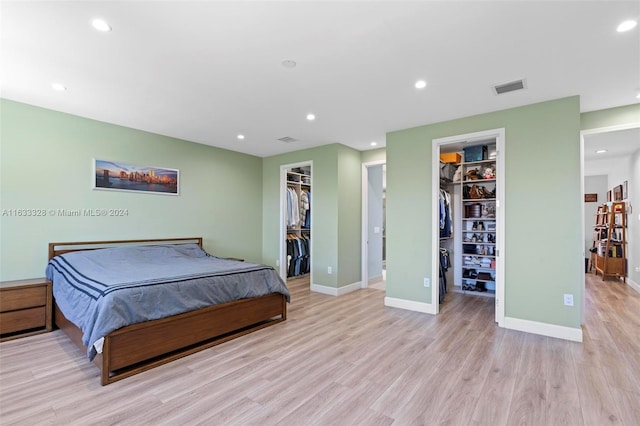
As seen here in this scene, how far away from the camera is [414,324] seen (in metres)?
3.70

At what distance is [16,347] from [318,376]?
9.64ft

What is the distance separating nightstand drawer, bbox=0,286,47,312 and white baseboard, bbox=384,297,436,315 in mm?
4166

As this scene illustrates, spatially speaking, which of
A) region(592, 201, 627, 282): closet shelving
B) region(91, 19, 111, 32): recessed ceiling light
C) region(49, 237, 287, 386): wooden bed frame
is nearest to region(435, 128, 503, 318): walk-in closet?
region(49, 237, 287, 386): wooden bed frame

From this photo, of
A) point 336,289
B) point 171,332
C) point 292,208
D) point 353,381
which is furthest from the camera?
point 292,208

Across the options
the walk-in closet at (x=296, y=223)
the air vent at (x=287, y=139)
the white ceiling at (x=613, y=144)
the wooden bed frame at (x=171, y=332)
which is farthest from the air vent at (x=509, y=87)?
the walk-in closet at (x=296, y=223)

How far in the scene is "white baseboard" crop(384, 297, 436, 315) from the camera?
4141mm

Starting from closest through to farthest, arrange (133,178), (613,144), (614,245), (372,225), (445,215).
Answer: (133,178) → (613,144) → (445,215) → (372,225) → (614,245)

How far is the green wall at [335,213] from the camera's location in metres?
5.25

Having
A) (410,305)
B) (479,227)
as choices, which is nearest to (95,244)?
(410,305)

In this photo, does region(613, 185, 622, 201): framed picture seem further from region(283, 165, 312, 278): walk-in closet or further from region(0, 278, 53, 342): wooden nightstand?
region(0, 278, 53, 342): wooden nightstand

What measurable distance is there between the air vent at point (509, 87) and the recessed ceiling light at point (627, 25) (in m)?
0.79

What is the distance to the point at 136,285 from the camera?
2639 millimetres

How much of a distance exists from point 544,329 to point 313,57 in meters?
3.64

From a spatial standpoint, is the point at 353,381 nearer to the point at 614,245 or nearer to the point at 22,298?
the point at 22,298
